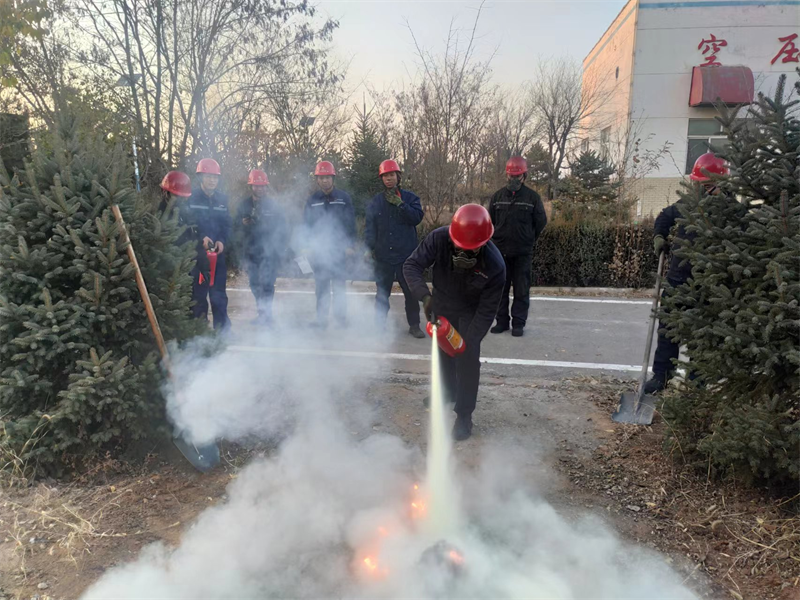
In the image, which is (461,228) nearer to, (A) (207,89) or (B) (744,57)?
(A) (207,89)

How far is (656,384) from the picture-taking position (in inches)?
180

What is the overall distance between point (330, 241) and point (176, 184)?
194cm

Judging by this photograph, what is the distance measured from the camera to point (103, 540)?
108 inches

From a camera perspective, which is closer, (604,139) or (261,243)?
(261,243)

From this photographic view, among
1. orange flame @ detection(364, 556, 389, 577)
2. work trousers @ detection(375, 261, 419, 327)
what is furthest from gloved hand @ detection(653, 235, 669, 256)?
orange flame @ detection(364, 556, 389, 577)

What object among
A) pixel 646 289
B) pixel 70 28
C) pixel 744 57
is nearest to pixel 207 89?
pixel 70 28

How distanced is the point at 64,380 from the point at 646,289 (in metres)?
9.17

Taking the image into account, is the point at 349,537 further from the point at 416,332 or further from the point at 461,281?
the point at 416,332

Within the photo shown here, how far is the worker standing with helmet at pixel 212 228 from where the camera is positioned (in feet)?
18.5

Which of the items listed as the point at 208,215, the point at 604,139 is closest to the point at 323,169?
the point at 208,215

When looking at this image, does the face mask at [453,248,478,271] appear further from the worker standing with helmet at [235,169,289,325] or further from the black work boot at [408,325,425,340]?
the worker standing with helmet at [235,169,289,325]

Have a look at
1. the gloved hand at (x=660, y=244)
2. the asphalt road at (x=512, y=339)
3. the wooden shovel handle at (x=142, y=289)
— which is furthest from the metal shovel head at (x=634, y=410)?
the wooden shovel handle at (x=142, y=289)

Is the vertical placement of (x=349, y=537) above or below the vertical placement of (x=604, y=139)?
below

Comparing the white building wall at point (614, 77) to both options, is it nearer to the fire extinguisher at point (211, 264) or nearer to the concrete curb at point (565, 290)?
the concrete curb at point (565, 290)
